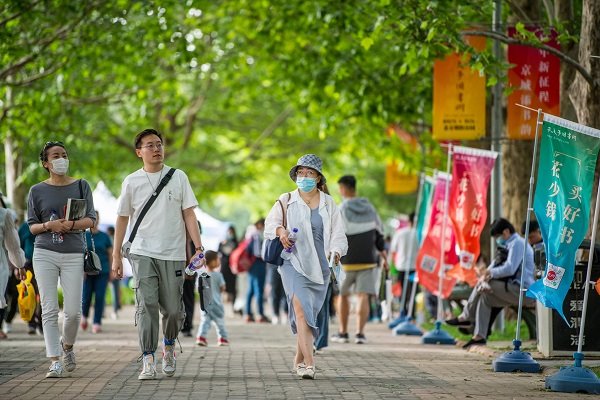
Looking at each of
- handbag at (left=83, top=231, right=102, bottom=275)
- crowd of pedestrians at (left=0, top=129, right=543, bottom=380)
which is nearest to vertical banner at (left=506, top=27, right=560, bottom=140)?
crowd of pedestrians at (left=0, top=129, right=543, bottom=380)

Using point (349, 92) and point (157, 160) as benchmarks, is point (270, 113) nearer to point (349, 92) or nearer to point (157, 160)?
point (349, 92)

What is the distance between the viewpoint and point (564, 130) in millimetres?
11414

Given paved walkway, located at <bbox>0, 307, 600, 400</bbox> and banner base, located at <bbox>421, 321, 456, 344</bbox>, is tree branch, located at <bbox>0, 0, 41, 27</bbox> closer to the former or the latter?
paved walkway, located at <bbox>0, 307, 600, 400</bbox>

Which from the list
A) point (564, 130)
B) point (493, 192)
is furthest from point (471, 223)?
point (564, 130)

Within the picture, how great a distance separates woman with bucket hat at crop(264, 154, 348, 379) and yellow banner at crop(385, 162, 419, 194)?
22828mm

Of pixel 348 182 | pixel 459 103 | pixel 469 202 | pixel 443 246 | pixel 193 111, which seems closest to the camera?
pixel 348 182

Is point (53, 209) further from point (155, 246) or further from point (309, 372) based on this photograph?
point (309, 372)

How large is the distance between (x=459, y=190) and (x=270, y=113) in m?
27.4

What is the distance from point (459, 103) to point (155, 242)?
938 centimetres

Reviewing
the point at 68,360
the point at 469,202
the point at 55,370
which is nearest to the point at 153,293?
the point at 55,370

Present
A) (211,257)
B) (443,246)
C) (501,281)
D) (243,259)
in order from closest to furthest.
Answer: (501,281) < (211,257) < (443,246) < (243,259)

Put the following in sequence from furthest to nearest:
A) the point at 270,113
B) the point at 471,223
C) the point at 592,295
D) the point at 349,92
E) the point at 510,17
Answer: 1. the point at 270,113
2. the point at 349,92
3. the point at 510,17
4. the point at 471,223
5. the point at 592,295

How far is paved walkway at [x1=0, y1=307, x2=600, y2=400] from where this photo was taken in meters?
10.4

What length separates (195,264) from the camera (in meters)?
11.2
